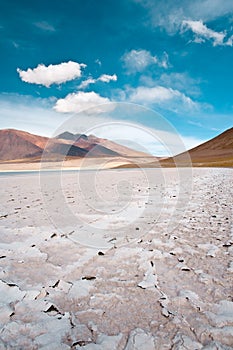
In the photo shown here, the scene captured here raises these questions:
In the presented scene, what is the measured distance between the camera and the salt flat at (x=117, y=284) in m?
2.64

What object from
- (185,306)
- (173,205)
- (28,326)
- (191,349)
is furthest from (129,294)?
(173,205)

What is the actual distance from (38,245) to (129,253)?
2.30 metres

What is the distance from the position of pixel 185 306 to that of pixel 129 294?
33.6 inches

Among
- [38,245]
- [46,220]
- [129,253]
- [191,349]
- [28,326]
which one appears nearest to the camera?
[191,349]

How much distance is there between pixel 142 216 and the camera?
8.20 m

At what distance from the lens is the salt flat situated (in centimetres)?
264

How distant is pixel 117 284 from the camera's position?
12.5ft

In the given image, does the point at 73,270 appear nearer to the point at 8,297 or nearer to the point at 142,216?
the point at 8,297

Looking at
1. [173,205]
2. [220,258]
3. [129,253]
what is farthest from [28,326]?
[173,205]

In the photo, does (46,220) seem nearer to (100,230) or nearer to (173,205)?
(100,230)

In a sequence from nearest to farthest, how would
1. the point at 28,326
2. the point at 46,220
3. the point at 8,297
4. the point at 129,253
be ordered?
the point at 28,326 → the point at 8,297 → the point at 129,253 → the point at 46,220

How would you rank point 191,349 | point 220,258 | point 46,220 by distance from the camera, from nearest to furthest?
point 191,349, point 220,258, point 46,220

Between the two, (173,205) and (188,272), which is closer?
(188,272)

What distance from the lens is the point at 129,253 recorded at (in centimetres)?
507
